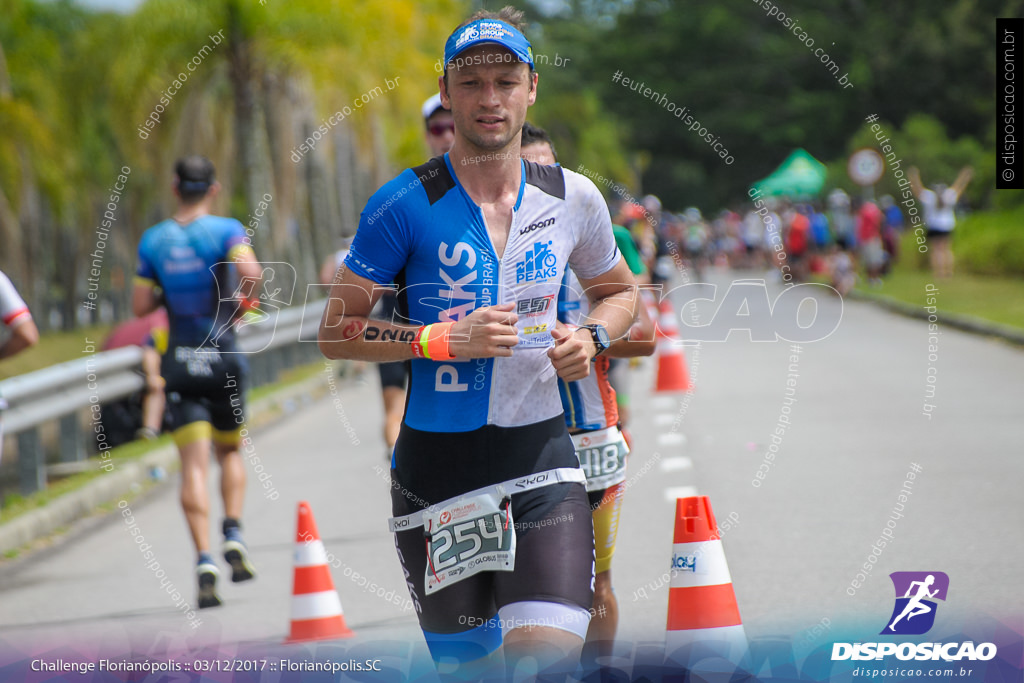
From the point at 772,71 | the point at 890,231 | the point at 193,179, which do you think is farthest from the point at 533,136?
the point at 772,71

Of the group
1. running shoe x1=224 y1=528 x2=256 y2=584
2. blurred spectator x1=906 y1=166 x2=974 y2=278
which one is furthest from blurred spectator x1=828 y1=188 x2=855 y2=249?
running shoe x1=224 y1=528 x2=256 y2=584

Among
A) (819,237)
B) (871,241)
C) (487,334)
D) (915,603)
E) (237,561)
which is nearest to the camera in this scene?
(487,334)

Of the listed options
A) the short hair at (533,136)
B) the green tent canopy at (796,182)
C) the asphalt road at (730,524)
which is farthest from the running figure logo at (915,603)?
the green tent canopy at (796,182)

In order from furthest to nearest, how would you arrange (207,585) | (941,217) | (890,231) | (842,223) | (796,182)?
(796,182)
(890,231)
(842,223)
(941,217)
(207,585)

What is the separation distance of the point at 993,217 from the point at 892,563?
2339cm

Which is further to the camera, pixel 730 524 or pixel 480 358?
pixel 730 524

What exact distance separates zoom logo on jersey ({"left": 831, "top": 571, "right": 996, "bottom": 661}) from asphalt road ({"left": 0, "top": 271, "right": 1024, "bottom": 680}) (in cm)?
11

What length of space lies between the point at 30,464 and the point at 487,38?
7.47 metres

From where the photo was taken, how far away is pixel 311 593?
5.73 metres

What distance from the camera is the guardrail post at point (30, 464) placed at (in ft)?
32.2

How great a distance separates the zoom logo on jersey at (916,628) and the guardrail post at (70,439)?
22.5ft

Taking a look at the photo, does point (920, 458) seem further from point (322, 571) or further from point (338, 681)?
point (338, 681)

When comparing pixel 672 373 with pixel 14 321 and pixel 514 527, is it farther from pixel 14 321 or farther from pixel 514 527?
pixel 514 527

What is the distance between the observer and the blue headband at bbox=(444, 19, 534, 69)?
3410 mm
